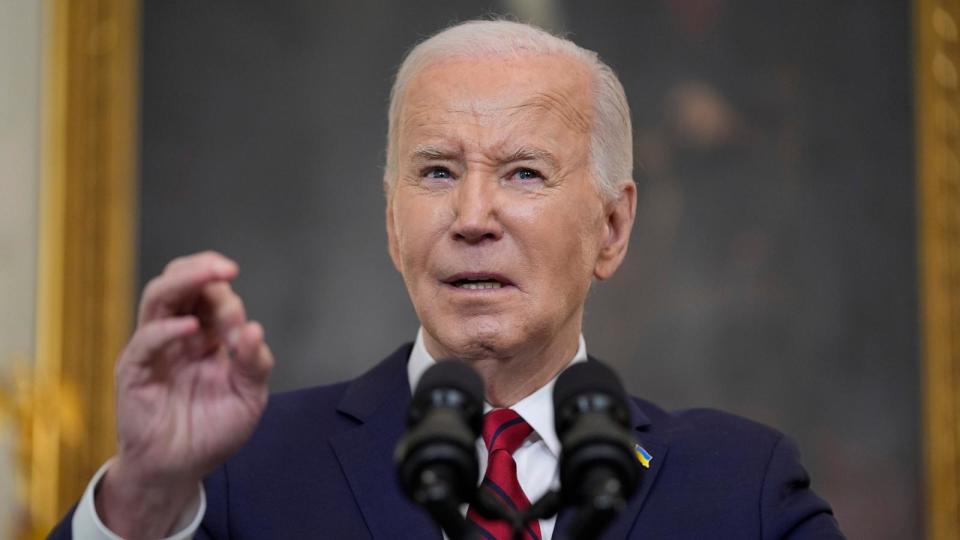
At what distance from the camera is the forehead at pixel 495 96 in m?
2.26

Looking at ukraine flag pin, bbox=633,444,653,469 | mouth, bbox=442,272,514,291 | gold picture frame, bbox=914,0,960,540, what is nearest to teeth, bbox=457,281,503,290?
mouth, bbox=442,272,514,291

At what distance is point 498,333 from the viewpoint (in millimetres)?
2164

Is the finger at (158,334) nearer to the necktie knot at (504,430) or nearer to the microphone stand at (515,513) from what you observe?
the microphone stand at (515,513)

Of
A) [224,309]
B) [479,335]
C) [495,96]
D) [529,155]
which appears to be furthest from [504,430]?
[224,309]

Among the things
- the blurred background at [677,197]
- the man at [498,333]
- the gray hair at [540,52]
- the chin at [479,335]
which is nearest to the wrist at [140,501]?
the man at [498,333]

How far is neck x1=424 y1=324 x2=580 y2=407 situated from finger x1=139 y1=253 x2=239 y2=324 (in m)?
0.79

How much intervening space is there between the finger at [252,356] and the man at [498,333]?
1.76 feet

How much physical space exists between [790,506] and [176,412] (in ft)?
3.68

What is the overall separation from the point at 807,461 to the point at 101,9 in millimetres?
3286

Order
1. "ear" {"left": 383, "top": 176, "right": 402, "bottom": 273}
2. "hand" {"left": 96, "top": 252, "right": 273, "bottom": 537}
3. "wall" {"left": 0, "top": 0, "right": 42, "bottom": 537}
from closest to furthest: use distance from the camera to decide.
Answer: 1. "hand" {"left": 96, "top": 252, "right": 273, "bottom": 537}
2. "ear" {"left": 383, "top": 176, "right": 402, "bottom": 273}
3. "wall" {"left": 0, "top": 0, "right": 42, "bottom": 537}

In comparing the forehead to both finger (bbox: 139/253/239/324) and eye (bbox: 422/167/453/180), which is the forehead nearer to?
eye (bbox: 422/167/453/180)

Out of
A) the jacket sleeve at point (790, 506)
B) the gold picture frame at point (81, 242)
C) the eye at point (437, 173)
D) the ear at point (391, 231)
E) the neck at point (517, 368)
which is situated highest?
the eye at point (437, 173)

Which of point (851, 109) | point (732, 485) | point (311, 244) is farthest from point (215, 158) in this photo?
point (732, 485)

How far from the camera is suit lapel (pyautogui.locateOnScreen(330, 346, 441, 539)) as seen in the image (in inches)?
83.4
